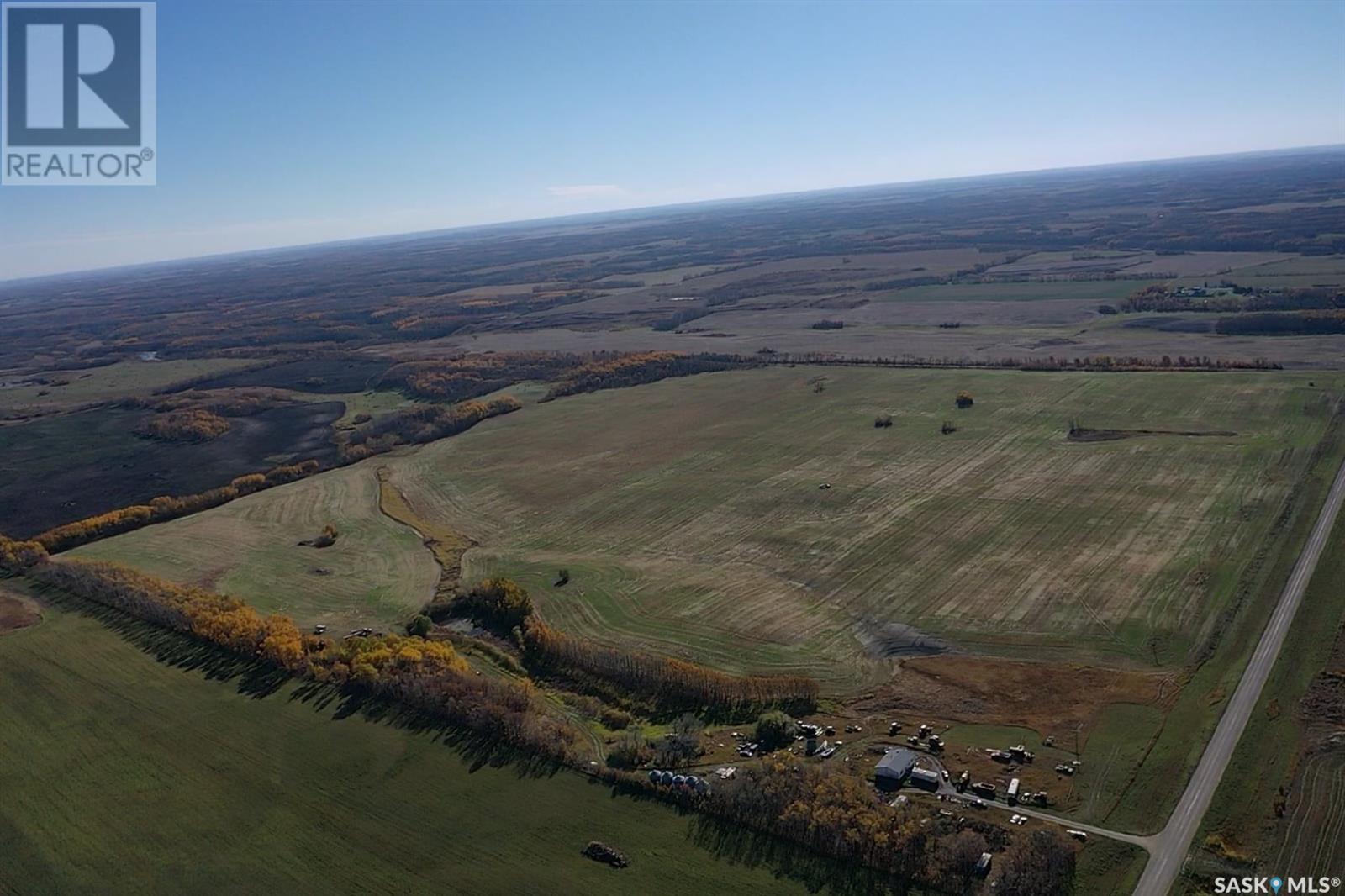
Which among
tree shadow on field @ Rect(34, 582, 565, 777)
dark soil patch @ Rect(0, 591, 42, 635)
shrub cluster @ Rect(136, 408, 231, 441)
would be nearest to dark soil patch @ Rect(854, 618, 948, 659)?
tree shadow on field @ Rect(34, 582, 565, 777)

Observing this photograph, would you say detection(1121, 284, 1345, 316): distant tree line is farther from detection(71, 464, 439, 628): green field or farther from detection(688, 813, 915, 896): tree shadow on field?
detection(688, 813, 915, 896): tree shadow on field

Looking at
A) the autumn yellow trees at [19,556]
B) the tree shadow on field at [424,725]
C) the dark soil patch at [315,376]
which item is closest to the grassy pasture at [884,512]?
the tree shadow on field at [424,725]

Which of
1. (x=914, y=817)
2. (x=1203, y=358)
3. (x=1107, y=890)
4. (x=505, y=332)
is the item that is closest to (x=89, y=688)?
(x=914, y=817)

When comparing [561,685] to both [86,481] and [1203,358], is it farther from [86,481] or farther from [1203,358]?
[1203,358]

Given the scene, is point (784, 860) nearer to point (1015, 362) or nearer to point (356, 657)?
point (356, 657)

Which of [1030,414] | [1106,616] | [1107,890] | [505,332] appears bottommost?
[1107,890]

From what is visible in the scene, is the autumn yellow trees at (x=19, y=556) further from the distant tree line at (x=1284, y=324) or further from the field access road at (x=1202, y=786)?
the distant tree line at (x=1284, y=324)

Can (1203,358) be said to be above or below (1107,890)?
above
